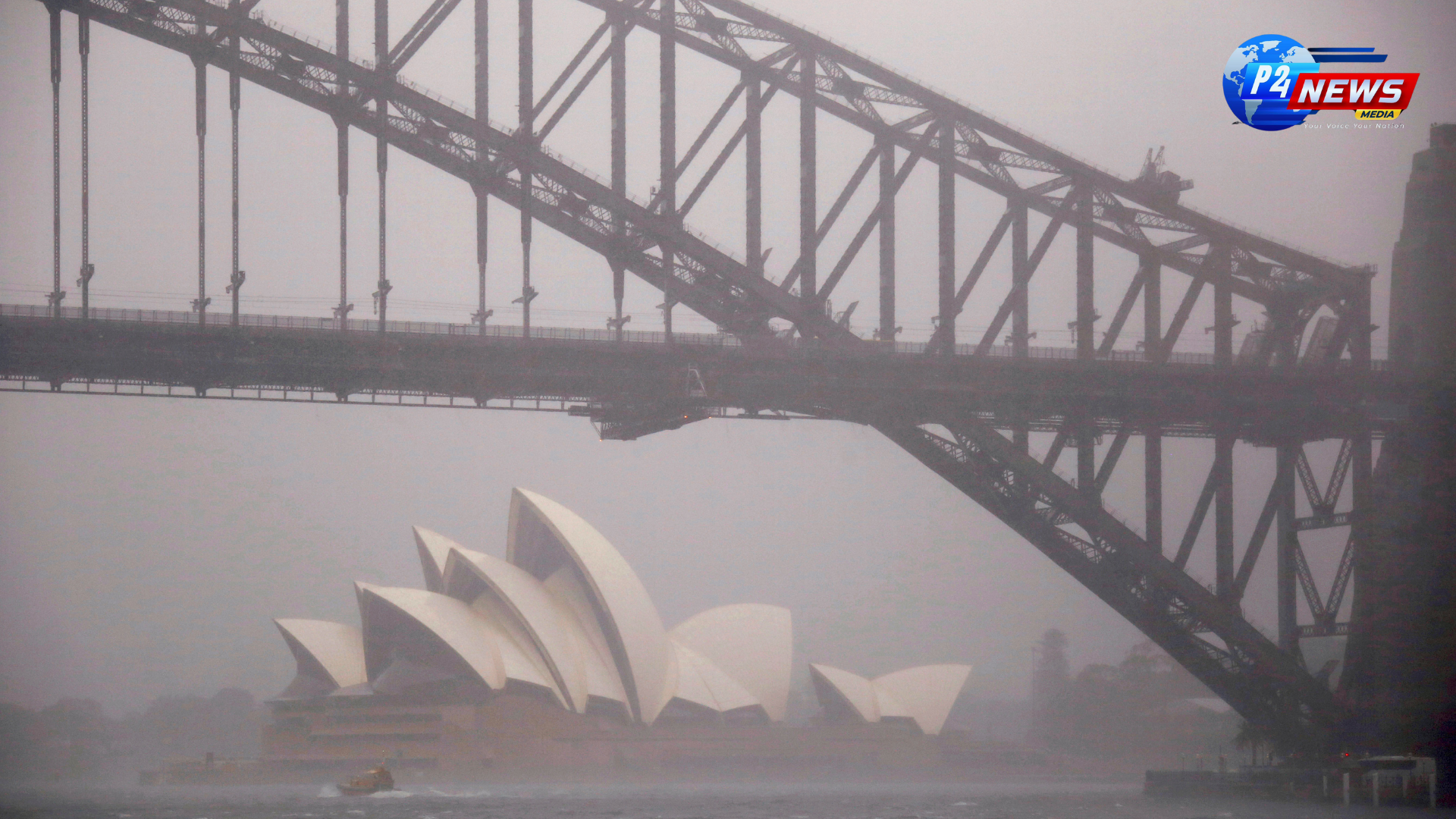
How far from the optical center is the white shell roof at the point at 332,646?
316 feet

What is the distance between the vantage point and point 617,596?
92.9m

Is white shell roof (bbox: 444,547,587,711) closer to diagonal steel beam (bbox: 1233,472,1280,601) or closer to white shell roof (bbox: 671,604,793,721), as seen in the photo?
white shell roof (bbox: 671,604,793,721)

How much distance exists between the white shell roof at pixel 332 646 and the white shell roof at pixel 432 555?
5.55m

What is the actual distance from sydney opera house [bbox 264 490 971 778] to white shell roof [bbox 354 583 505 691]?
0.08m

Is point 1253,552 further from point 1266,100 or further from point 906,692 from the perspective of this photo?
point 906,692

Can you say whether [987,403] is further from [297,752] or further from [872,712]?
[872,712]

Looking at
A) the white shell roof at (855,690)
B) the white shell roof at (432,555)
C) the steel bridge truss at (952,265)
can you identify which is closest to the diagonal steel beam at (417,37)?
the steel bridge truss at (952,265)

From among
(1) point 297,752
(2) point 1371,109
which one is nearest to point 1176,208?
(2) point 1371,109

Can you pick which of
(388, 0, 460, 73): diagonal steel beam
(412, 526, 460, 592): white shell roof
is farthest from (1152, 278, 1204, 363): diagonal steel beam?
(412, 526, 460, 592): white shell roof

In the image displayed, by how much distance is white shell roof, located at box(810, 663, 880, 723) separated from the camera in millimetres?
112688

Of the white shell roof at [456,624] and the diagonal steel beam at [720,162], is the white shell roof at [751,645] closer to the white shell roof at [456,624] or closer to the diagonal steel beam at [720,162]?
the white shell roof at [456,624]

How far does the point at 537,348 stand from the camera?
50250mm
